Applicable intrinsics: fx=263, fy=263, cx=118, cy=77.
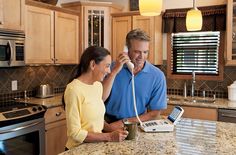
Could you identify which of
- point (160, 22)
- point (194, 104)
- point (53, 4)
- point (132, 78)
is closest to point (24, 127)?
point (132, 78)

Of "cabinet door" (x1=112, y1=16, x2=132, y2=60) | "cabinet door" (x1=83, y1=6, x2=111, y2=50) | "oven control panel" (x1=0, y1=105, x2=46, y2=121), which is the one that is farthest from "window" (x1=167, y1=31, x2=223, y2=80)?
"oven control panel" (x1=0, y1=105, x2=46, y2=121)

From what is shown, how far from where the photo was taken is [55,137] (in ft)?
11.1

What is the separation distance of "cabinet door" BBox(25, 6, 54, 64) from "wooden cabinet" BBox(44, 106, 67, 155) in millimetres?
738

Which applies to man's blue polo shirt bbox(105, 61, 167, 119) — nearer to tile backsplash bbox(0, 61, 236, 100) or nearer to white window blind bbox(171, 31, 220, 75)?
tile backsplash bbox(0, 61, 236, 100)

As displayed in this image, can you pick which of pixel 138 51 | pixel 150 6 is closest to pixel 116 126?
pixel 138 51

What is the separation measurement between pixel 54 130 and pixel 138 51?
1.98 metres

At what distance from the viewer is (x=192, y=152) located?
1.33 metres

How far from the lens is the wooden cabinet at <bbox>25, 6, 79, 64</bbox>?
3.41 metres

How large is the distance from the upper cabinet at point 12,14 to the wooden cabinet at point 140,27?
5.28ft

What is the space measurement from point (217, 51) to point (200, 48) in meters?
0.27

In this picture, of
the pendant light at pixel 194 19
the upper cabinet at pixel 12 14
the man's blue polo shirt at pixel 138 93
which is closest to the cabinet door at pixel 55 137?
the upper cabinet at pixel 12 14

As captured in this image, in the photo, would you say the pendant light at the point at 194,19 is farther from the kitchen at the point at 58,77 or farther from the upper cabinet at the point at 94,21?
the upper cabinet at the point at 94,21

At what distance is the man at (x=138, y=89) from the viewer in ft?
6.09

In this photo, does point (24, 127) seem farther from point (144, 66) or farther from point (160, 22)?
point (160, 22)
